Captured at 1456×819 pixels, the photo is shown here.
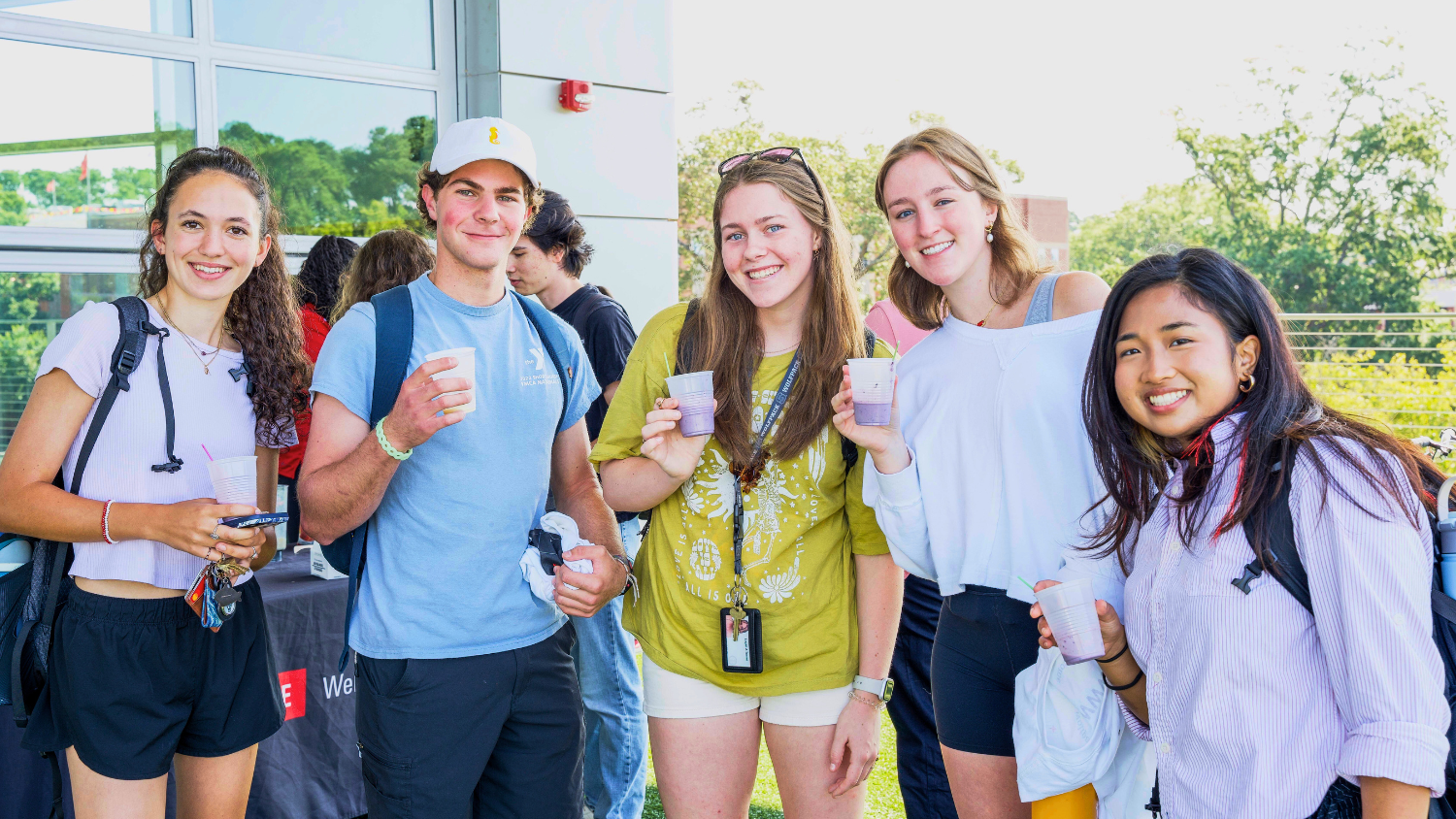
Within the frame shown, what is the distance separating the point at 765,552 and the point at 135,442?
1457 millimetres

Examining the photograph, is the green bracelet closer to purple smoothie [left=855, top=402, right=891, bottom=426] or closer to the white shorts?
the white shorts

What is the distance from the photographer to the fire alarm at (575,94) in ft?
20.8

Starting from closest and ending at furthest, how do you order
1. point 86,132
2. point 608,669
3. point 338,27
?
1. point 608,669
2. point 86,132
3. point 338,27

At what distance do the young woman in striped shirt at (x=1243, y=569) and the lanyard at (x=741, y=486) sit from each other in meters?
0.67

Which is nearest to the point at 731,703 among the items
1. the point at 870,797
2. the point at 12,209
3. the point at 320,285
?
the point at 870,797

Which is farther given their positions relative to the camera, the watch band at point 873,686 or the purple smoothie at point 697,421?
the watch band at point 873,686

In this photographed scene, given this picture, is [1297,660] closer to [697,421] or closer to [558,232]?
[697,421]

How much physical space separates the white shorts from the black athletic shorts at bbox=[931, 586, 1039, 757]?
0.81 feet

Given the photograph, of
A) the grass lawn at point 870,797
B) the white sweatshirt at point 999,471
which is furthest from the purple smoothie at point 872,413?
the grass lawn at point 870,797

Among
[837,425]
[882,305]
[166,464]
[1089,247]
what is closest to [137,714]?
[166,464]

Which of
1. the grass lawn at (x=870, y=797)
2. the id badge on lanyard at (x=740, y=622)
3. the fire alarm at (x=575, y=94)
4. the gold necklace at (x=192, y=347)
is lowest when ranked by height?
the grass lawn at (x=870, y=797)

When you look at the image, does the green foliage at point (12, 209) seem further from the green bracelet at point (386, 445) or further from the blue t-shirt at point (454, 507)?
the green bracelet at point (386, 445)

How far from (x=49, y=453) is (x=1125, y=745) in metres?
2.41

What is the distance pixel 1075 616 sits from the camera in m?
1.80
